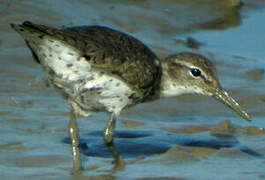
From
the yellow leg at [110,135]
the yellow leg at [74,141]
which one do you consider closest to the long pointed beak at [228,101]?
the yellow leg at [110,135]

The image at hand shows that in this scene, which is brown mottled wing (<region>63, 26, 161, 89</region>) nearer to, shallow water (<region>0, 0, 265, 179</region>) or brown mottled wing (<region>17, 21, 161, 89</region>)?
brown mottled wing (<region>17, 21, 161, 89</region>)

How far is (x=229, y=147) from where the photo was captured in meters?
7.73

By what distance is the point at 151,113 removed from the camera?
352 inches

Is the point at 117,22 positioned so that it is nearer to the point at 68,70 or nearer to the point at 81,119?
the point at 81,119

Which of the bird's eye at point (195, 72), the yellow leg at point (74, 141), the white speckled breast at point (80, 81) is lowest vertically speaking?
the yellow leg at point (74, 141)

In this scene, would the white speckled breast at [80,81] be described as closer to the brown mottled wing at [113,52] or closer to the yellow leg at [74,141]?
the brown mottled wing at [113,52]

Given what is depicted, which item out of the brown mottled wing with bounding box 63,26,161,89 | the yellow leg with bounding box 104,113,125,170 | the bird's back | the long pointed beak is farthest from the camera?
the long pointed beak

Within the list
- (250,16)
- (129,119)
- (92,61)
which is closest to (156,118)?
(129,119)

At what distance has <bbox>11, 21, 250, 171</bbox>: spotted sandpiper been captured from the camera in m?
6.68

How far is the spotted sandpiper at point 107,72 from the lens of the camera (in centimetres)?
668

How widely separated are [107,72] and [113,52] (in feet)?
0.74

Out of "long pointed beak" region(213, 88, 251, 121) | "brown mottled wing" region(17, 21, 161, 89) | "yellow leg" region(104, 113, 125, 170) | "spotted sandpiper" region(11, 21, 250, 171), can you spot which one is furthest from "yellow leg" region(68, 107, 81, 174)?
"long pointed beak" region(213, 88, 251, 121)

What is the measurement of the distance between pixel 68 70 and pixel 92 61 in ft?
0.83

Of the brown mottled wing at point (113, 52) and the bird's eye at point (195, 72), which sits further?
the bird's eye at point (195, 72)
